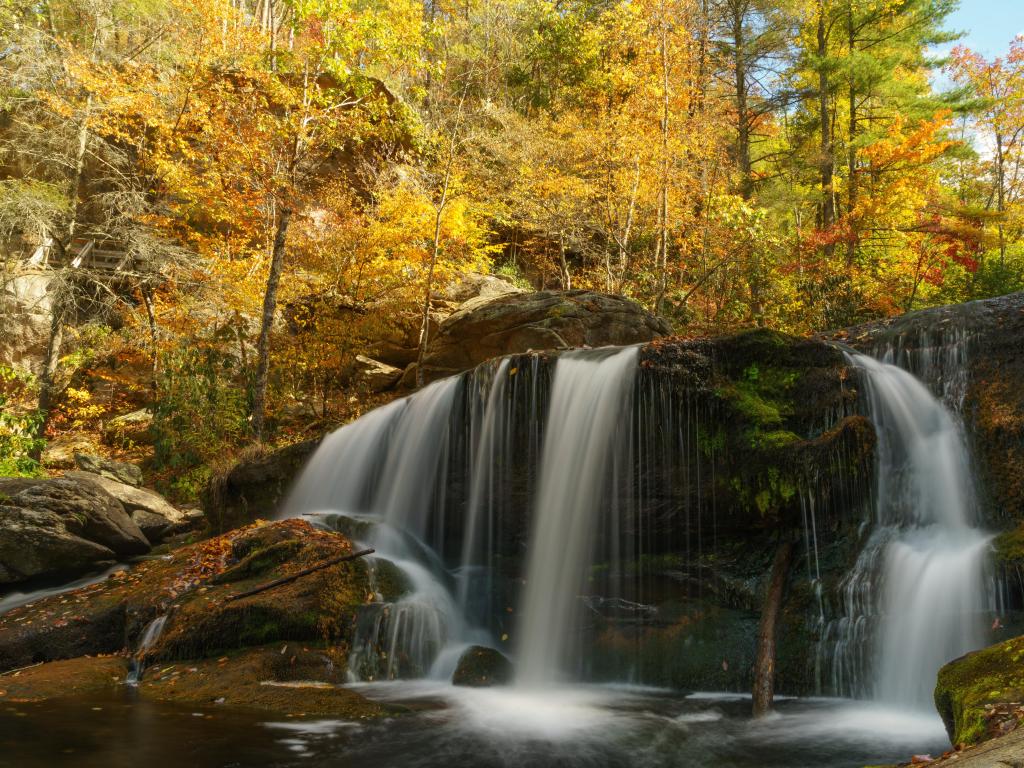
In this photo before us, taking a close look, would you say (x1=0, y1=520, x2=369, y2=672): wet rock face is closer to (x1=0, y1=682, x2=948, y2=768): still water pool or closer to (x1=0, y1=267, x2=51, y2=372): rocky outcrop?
(x1=0, y1=682, x2=948, y2=768): still water pool

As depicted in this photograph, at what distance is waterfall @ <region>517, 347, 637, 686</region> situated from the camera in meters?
6.82

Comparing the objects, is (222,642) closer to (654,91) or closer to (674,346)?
(674,346)

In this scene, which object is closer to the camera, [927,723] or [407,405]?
[927,723]

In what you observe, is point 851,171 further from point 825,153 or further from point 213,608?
point 213,608

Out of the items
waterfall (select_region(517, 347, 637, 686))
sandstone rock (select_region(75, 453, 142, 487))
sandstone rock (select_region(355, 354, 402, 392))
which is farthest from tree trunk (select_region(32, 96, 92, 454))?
waterfall (select_region(517, 347, 637, 686))

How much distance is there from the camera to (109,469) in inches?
538

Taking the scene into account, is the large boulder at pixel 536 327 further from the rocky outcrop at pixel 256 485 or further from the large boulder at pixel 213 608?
the large boulder at pixel 213 608

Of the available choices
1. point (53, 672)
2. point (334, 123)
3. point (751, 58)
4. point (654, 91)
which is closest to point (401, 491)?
point (53, 672)

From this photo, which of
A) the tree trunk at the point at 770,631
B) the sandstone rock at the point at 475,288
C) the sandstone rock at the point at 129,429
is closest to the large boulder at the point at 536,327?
the sandstone rock at the point at 475,288

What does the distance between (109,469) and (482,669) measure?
1097 cm

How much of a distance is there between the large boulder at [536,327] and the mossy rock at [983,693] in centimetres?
967

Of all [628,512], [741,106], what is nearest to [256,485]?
[628,512]

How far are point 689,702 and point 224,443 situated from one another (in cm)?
1171

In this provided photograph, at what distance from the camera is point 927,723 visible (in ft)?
15.5
